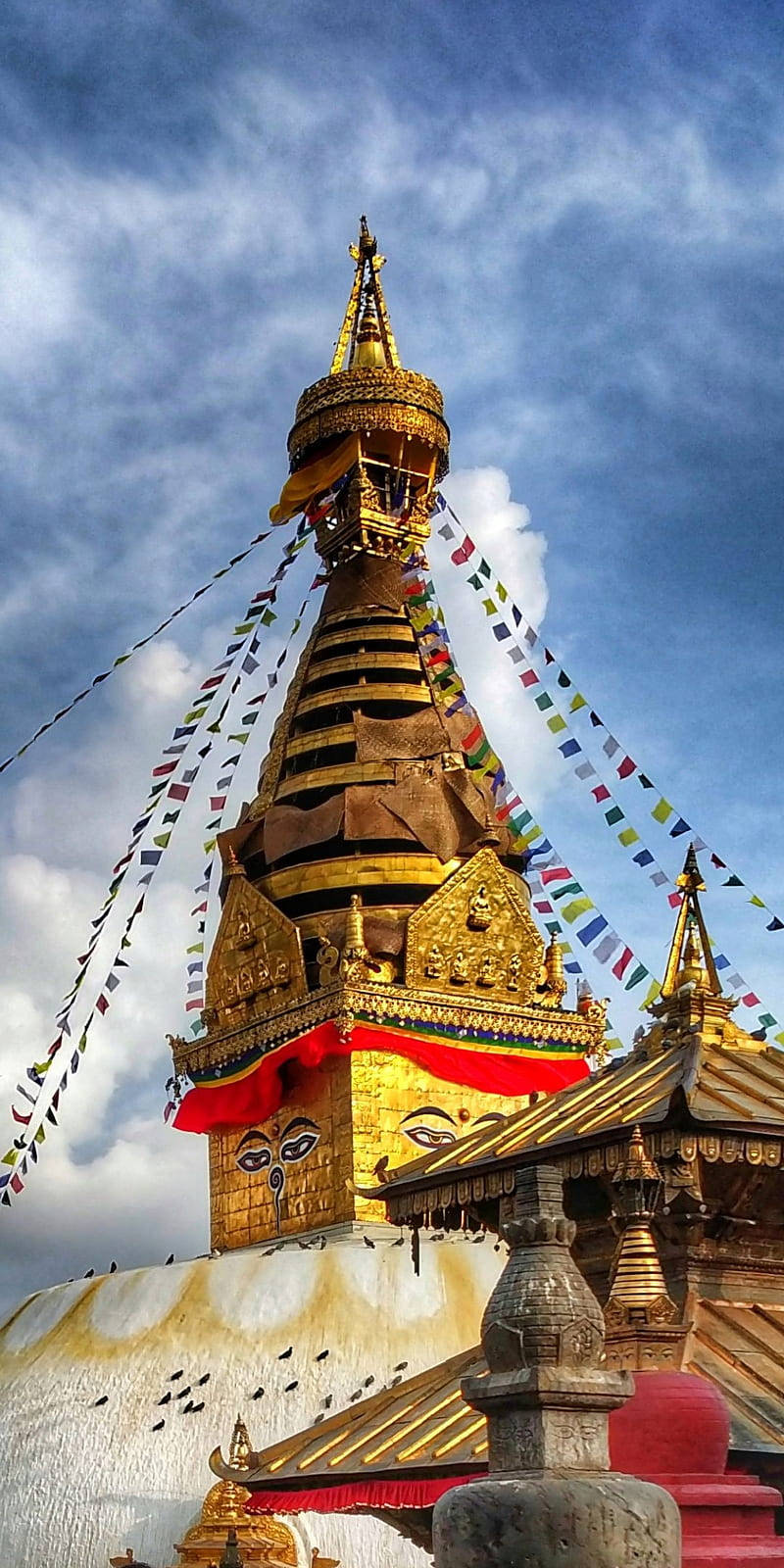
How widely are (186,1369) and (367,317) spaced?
15.5 meters

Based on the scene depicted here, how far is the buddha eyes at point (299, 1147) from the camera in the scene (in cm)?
1931

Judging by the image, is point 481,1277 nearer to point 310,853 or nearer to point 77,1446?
point 77,1446

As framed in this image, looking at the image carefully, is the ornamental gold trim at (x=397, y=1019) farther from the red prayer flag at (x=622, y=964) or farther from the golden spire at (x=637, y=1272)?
the golden spire at (x=637, y=1272)

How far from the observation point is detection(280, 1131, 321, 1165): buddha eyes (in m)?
19.3

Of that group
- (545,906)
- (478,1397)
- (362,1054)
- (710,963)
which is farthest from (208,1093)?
(478,1397)

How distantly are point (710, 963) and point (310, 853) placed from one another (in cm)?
1299

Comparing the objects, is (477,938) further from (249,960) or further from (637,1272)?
(637,1272)

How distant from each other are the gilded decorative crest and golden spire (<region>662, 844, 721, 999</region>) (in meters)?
11.2

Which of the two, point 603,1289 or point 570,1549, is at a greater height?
point 603,1289

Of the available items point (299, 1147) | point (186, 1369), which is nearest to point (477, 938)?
point (299, 1147)

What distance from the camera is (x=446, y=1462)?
22.7 ft

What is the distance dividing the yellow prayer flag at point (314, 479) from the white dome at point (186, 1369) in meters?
9.95

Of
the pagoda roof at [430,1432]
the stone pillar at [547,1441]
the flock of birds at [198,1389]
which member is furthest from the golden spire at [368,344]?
the stone pillar at [547,1441]

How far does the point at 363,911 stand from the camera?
20.2m
